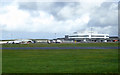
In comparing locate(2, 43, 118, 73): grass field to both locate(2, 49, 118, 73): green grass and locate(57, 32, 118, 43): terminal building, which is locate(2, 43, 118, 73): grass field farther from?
locate(57, 32, 118, 43): terminal building

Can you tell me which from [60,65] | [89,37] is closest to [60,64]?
[60,65]

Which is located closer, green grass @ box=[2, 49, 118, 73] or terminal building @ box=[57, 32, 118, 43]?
green grass @ box=[2, 49, 118, 73]

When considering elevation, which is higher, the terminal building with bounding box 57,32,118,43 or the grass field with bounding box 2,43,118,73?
the terminal building with bounding box 57,32,118,43

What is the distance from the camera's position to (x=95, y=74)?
44.2ft

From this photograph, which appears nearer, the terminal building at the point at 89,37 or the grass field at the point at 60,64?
the grass field at the point at 60,64

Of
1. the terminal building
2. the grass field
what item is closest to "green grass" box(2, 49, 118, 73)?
the grass field

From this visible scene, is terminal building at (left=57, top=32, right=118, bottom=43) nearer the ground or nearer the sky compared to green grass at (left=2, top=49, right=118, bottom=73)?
nearer the sky

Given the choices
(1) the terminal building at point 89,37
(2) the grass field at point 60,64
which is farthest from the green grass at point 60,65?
(1) the terminal building at point 89,37

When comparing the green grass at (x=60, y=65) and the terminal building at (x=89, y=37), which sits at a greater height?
the terminal building at (x=89, y=37)

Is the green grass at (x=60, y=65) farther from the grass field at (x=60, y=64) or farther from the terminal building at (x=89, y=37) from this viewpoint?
the terminal building at (x=89, y=37)

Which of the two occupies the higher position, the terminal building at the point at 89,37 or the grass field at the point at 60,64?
the terminal building at the point at 89,37

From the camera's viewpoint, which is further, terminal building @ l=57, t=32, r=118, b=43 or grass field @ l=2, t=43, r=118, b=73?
terminal building @ l=57, t=32, r=118, b=43

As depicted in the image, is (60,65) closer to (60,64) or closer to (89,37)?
(60,64)

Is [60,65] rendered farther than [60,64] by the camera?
No
